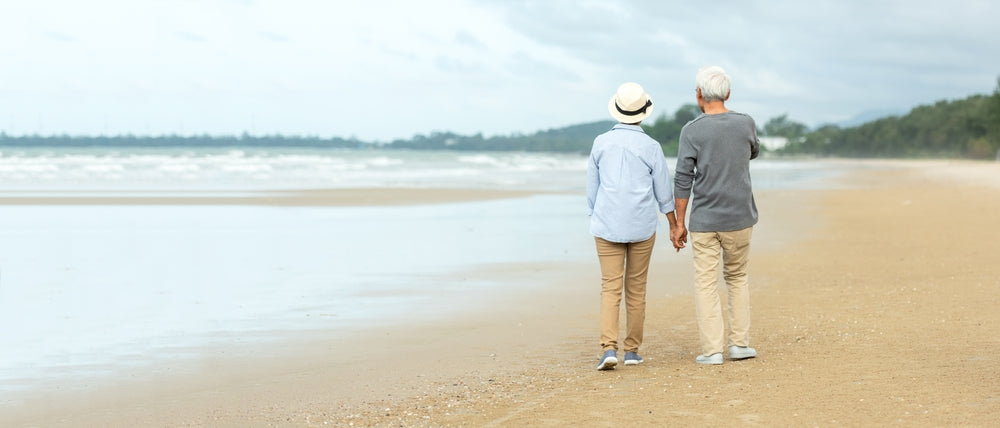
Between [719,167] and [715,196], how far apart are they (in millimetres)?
172

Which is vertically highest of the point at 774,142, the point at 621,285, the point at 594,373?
the point at 621,285

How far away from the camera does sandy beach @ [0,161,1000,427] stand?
446 centimetres

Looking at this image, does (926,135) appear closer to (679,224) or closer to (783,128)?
(783,128)

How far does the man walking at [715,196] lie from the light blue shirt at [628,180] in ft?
0.51

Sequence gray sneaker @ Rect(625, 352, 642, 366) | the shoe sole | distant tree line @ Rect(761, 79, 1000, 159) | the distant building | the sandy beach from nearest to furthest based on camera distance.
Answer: the sandy beach
the shoe sole
gray sneaker @ Rect(625, 352, 642, 366)
distant tree line @ Rect(761, 79, 1000, 159)
the distant building

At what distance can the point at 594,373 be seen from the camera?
543 centimetres

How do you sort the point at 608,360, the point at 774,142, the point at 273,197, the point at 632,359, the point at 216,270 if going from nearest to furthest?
the point at 608,360, the point at 632,359, the point at 216,270, the point at 273,197, the point at 774,142

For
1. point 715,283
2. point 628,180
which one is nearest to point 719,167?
point 628,180

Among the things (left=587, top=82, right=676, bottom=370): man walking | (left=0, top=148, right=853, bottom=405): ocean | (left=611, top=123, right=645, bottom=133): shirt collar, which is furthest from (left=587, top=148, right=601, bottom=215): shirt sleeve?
(left=0, top=148, right=853, bottom=405): ocean

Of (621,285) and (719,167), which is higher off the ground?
(719,167)

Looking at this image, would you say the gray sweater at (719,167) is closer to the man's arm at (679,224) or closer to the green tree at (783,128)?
the man's arm at (679,224)

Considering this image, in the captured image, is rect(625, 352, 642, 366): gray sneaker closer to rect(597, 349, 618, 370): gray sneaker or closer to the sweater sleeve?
rect(597, 349, 618, 370): gray sneaker

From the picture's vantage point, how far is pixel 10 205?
20.6 m

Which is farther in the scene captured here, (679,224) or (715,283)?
(715,283)
